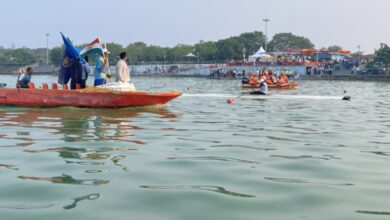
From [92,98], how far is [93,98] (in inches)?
1.1

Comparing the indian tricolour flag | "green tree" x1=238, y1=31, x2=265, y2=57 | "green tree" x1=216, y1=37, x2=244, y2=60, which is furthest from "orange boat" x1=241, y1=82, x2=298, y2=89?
"green tree" x1=238, y1=31, x2=265, y2=57

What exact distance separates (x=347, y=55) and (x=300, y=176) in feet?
213

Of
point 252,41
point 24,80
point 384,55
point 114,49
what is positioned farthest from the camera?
point 114,49

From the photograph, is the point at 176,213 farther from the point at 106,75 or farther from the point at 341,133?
the point at 106,75

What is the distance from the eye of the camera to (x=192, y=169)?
566cm

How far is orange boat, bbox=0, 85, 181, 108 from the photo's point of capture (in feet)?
41.8

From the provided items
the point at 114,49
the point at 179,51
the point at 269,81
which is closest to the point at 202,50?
the point at 179,51

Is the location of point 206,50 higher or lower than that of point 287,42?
lower

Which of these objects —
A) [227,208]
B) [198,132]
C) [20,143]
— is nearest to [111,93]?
[198,132]

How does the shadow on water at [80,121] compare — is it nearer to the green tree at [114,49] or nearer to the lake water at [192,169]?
the lake water at [192,169]

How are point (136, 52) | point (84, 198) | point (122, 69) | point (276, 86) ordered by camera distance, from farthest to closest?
point (136, 52) → point (276, 86) → point (122, 69) → point (84, 198)

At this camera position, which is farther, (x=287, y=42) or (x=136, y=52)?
(x=287, y=42)

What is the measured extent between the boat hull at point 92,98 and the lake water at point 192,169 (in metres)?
1.94

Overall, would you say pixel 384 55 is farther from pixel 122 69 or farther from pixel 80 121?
pixel 80 121
